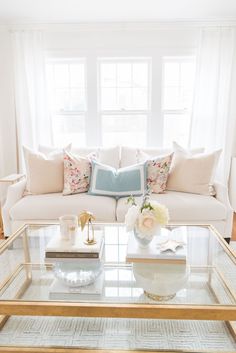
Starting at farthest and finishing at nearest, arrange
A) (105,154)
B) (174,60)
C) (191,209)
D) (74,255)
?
(174,60)
(105,154)
(191,209)
(74,255)

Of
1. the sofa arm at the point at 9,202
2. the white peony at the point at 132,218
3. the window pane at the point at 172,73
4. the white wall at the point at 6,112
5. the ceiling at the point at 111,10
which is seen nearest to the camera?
the white peony at the point at 132,218

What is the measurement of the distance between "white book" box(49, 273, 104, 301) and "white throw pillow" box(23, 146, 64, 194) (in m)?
1.45

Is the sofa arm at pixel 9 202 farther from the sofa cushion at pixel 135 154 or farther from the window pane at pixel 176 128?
the window pane at pixel 176 128

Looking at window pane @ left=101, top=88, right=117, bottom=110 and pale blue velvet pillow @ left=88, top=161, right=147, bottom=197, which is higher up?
window pane @ left=101, top=88, right=117, bottom=110

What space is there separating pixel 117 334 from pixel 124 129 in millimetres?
2887

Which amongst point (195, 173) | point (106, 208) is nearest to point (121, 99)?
point (195, 173)

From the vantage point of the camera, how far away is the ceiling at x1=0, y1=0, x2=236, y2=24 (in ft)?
10.1

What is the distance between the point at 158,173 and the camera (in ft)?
9.44

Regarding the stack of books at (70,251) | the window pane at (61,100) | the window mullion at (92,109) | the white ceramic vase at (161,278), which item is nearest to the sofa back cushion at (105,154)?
the window mullion at (92,109)

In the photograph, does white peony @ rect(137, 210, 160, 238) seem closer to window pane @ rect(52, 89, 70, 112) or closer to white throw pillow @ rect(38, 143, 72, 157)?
white throw pillow @ rect(38, 143, 72, 157)

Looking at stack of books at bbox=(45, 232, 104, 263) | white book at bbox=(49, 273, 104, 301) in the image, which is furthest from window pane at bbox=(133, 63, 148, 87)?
white book at bbox=(49, 273, 104, 301)

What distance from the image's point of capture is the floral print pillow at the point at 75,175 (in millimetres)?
2859

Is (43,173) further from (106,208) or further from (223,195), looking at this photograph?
(223,195)

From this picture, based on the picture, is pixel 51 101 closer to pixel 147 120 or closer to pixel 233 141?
pixel 147 120
